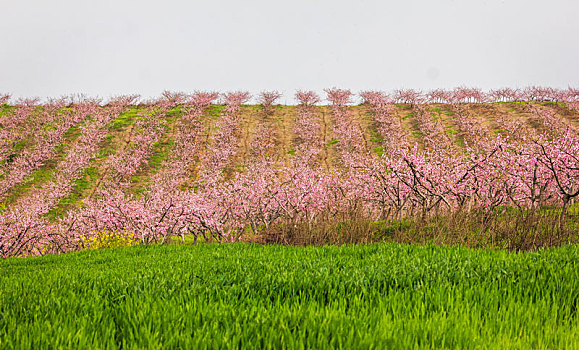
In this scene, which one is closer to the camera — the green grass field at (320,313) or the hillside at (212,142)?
the green grass field at (320,313)

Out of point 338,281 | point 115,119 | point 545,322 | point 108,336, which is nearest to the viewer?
point 108,336

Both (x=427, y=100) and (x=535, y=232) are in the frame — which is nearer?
(x=535, y=232)

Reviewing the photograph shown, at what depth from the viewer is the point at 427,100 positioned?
2121 inches

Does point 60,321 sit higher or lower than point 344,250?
higher

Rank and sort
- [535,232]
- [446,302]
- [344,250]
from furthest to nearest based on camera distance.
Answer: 1. [535,232]
2. [344,250]
3. [446,302]

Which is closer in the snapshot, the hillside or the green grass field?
the green grass field

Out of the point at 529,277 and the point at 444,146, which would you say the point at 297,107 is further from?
the point at 529,277

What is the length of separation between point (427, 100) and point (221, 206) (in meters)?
48.3

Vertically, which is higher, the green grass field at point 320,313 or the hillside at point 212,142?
the hillside at point 212,142

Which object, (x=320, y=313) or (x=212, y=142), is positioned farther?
(x=212, y=142)

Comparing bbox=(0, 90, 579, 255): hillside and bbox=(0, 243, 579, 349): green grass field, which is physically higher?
bbox=(0, 90, 579, 255): hillside

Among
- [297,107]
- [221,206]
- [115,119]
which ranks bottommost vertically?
[221,206]

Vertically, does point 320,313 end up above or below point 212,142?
below

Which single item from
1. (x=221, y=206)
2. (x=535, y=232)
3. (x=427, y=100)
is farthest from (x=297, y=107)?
(x=535, y=232)
